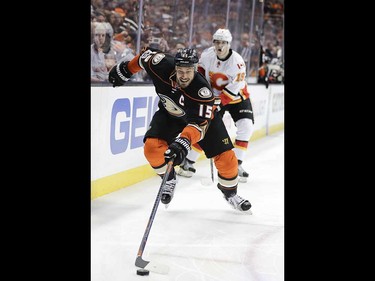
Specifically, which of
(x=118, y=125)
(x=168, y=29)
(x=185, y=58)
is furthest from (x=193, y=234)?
(x=168, y=29)

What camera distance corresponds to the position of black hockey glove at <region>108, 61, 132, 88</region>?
266cm

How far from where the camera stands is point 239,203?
2.83m

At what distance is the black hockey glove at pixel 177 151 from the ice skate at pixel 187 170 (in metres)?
1.45

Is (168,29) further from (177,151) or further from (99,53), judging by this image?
(177,151)

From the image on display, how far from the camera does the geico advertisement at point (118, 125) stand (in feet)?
9.79

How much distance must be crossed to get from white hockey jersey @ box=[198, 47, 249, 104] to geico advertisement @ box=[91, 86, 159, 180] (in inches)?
15.9

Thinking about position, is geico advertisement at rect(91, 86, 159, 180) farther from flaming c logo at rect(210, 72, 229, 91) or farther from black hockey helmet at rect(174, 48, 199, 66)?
black hockey helmet at rect(174, 48, 199, 66)

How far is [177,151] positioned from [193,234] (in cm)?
51

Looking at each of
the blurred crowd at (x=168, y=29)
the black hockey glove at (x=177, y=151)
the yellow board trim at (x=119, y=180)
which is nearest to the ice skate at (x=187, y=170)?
the yellow board trim at (x=119, y=180)

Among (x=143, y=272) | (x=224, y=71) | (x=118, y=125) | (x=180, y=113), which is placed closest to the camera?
(x=143, y=272)
